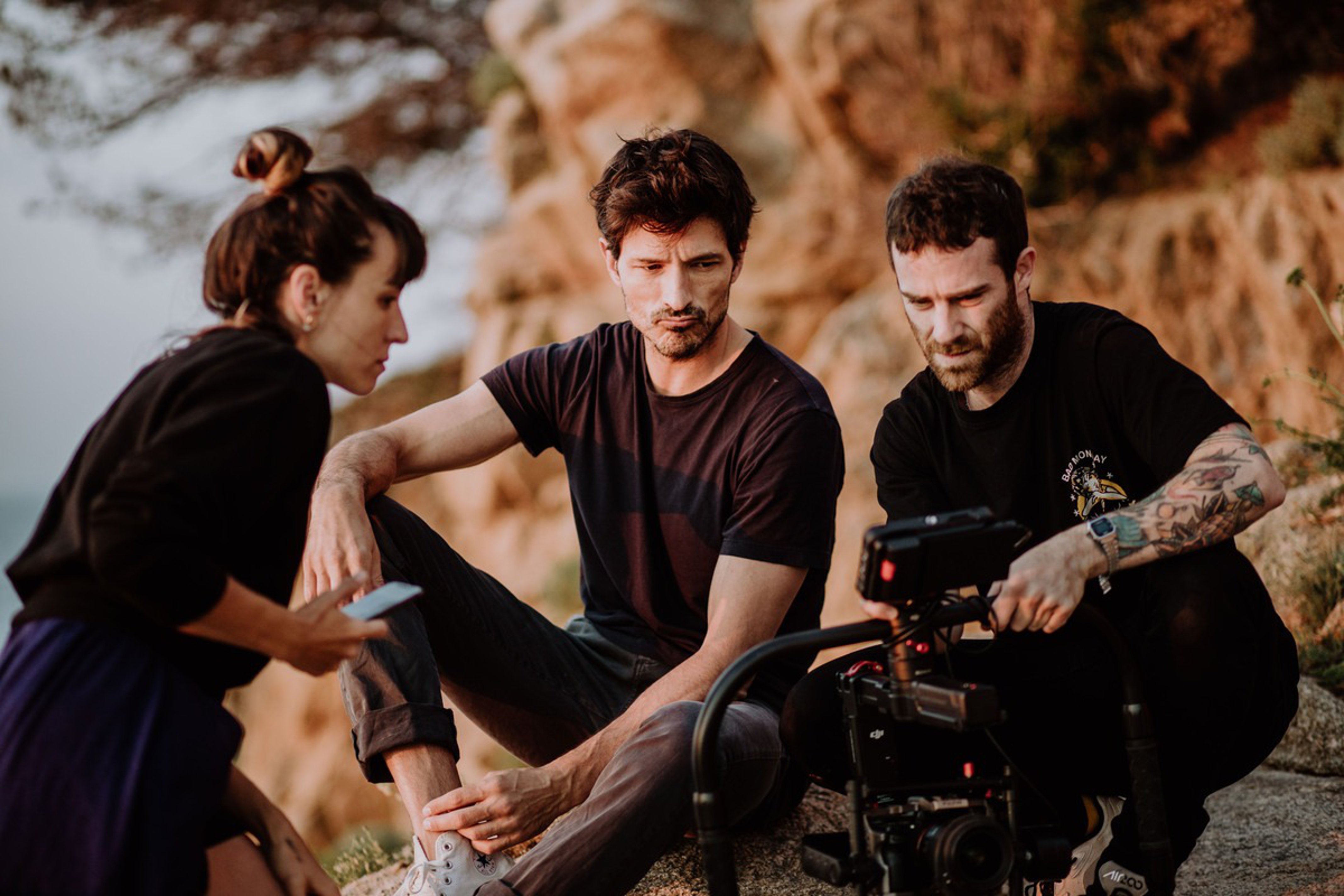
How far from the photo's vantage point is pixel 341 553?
3.02m

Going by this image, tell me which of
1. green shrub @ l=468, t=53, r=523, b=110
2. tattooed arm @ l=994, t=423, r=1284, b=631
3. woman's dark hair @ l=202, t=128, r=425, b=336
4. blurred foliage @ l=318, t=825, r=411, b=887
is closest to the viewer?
woman's dark hair @ l=202, t=128, r=425, b=336

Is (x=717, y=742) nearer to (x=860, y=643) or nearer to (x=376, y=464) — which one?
(x=860, y=643)

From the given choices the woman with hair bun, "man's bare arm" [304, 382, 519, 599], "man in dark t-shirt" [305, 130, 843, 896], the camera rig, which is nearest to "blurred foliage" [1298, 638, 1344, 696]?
"man in dark t-shirt" [305, 130, 843, 896]

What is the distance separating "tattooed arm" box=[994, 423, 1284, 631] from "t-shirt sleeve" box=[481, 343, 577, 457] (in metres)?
1.51

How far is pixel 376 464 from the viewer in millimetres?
3309

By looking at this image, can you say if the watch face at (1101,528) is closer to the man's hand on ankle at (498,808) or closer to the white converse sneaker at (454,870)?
the man's hand on ankle at (498,808)

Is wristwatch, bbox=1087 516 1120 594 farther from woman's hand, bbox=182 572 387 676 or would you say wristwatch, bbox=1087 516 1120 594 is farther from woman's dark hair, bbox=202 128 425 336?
woman's dark hair, bbox=202 128 425 336

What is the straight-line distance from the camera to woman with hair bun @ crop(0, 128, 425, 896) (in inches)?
79.9

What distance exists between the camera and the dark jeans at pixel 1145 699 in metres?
2.60

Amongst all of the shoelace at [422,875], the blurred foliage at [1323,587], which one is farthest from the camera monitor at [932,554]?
the blurred foliage at [1323,587]

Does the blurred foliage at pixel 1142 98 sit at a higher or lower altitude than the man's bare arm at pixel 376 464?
higher

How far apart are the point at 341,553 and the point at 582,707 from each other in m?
0.73

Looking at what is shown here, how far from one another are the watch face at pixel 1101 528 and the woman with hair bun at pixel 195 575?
136 centimetres

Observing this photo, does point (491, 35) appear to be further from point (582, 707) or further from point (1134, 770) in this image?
point (1134, 770)
